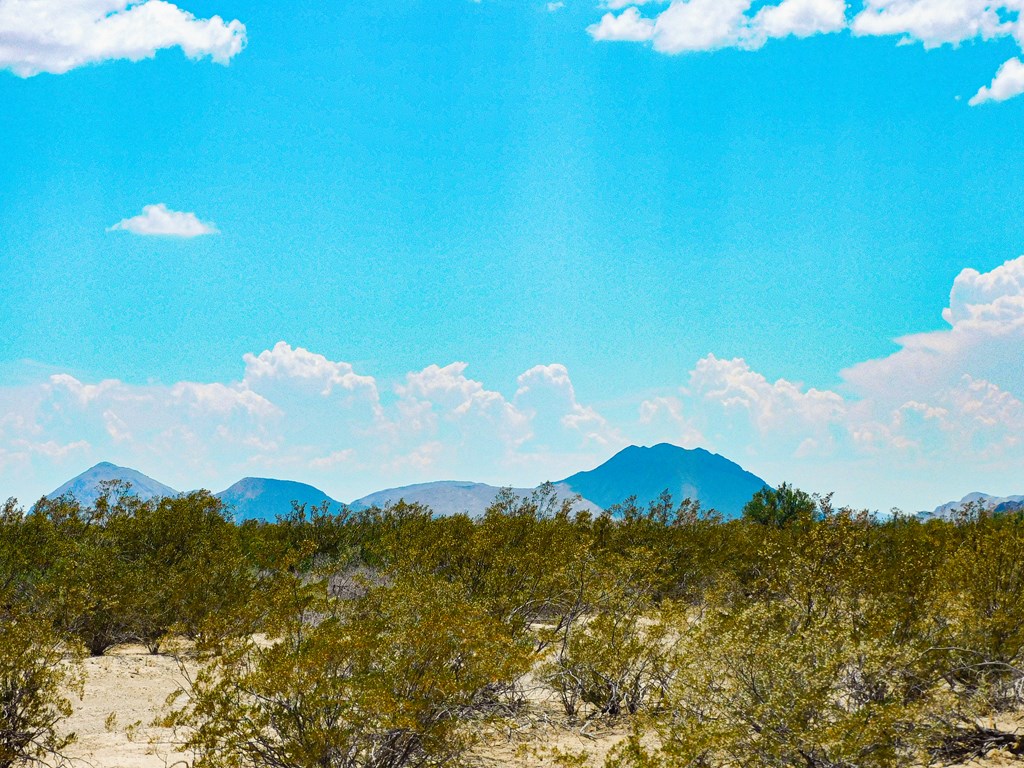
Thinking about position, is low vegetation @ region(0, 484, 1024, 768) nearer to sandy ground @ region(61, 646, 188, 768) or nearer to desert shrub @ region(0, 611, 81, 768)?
desert shrub @ region(0, 611, 81, 768)

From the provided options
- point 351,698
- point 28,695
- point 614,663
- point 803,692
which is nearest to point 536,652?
point 614,663

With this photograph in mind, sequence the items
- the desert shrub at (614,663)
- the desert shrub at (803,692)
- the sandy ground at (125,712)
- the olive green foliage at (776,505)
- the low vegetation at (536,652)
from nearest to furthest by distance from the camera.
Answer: the desert shrub at (803,692) → the low vegetation at (536,652) → the sandy ground at (125,712) → the desert shrub at (614,663) → the olive green foliage at (776,505)

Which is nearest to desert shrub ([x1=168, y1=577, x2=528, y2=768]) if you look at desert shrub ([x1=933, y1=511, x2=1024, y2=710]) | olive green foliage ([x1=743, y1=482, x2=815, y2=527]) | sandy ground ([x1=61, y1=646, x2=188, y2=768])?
sandy ground ([x1=61, y1=646, x2=188, y2=768])

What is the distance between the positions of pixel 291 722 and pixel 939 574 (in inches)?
409

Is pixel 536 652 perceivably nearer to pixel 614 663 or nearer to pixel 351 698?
pixel 614 663

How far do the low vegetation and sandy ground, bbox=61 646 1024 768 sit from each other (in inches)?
13.7

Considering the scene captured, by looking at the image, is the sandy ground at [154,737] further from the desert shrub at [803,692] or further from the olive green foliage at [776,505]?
the olive green foliage at [776,505]

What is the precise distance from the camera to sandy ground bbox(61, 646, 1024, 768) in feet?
32.4

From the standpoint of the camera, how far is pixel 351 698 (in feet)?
26.4

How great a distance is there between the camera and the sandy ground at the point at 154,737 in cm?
988

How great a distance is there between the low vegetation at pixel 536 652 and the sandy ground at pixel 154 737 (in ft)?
1.15

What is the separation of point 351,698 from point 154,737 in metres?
4.59

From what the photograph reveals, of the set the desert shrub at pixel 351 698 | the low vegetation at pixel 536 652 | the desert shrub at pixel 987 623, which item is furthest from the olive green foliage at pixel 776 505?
the desert shrub at pixel 351 698

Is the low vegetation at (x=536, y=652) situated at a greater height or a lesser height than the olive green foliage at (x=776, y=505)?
lesser
